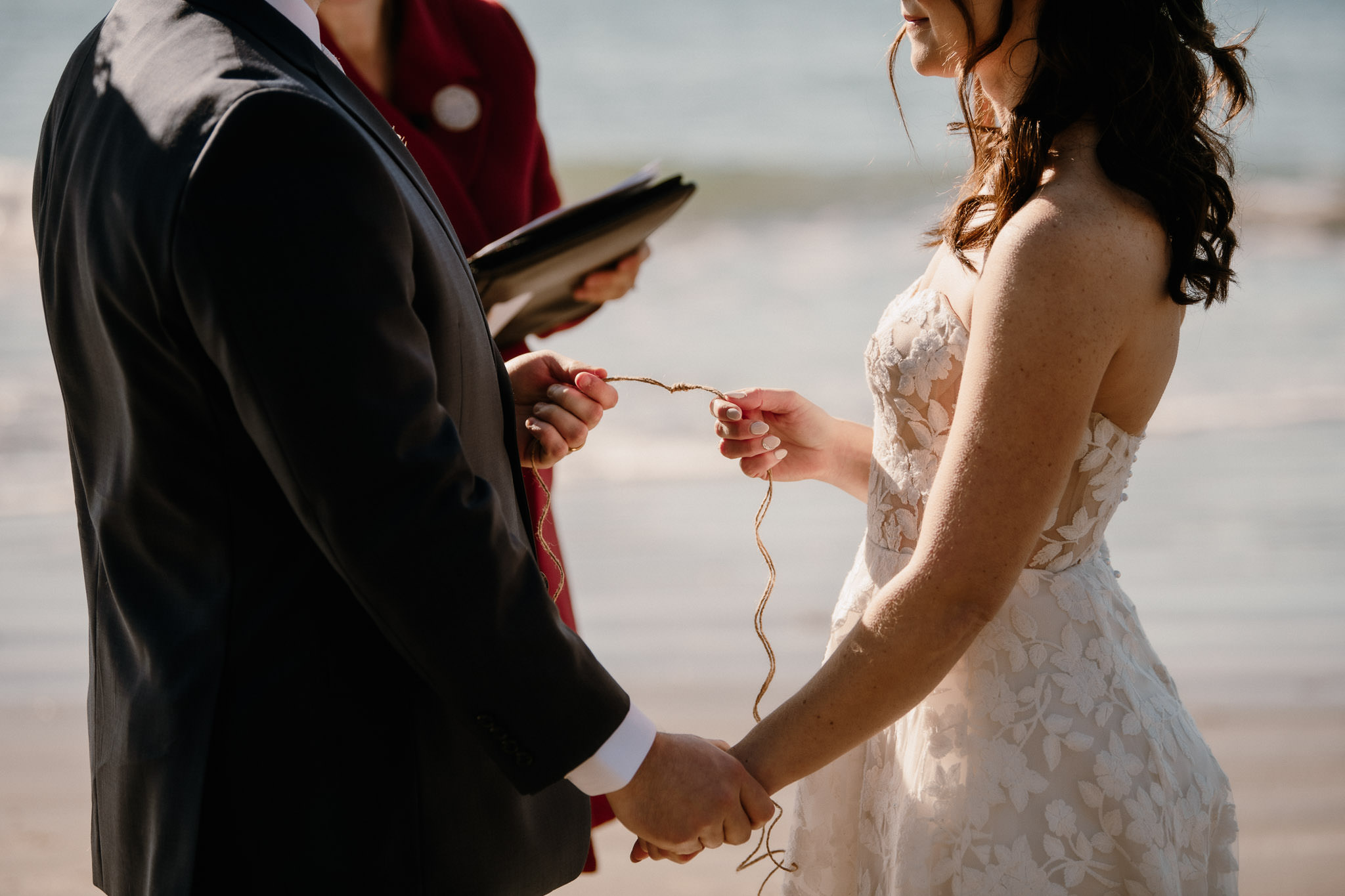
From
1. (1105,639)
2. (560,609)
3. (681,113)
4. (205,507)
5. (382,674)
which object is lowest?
(681,113)

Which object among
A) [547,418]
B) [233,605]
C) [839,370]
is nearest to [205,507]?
[233,605]

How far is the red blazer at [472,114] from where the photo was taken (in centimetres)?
255

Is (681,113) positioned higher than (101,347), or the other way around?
(101,347)

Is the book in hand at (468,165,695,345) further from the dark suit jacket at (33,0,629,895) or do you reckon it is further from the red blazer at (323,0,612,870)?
the dark suit jacket at (33,0,629,895)

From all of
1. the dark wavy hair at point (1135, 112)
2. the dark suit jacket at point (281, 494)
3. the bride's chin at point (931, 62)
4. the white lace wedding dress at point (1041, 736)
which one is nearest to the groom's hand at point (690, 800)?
the dark suit jacket at point (281, 494)

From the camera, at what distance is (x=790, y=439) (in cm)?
222

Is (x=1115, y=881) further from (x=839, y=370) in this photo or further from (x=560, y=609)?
(x=839, y=370)

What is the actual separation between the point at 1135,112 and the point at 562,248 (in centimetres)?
107

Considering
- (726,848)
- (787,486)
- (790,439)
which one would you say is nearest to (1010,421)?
(790,439)

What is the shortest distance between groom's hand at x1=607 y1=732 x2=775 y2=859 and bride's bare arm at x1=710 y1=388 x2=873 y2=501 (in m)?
0.62

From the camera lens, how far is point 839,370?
7641 mm

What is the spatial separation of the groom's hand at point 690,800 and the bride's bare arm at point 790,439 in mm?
616

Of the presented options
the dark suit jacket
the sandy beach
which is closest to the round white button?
the dark suit jacket

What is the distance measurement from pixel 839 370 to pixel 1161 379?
6012 millimetres
